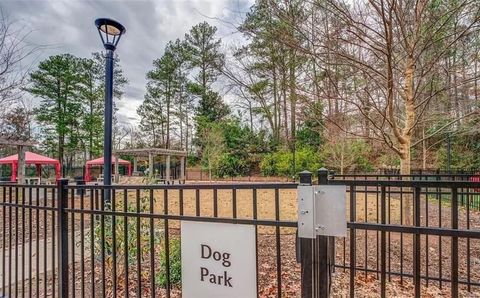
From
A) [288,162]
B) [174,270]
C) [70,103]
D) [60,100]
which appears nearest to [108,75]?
[174,270]

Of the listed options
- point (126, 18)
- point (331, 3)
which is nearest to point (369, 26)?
point (331, 3)

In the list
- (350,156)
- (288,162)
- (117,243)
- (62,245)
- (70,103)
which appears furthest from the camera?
(70,103)

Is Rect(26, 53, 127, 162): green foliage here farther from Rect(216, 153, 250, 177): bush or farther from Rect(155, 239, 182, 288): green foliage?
Rect(155, 239, 182, 288): green foliage

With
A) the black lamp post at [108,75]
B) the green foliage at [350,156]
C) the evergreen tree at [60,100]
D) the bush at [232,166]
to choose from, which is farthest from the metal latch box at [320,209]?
the evergreen tree at [60,100]

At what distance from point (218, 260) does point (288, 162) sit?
17.4 meters

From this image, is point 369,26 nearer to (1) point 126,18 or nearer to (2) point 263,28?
(2) point 263,28

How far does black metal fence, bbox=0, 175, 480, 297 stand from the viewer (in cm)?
126

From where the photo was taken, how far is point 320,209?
1236mm

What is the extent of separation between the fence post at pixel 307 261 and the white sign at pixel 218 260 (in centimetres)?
24

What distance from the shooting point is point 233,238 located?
55.6 inches

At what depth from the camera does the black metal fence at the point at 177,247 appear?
4.15 feet

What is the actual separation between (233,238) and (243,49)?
4.31m

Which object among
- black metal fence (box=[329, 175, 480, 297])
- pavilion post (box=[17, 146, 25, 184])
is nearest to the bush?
pavilion post (box=[17, 146, 25, 184])

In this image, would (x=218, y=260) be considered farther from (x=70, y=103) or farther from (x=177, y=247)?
(x=70, y=103)
